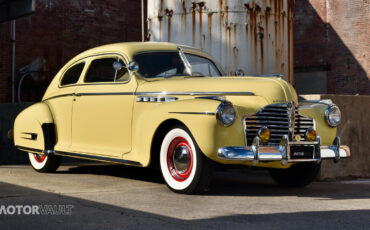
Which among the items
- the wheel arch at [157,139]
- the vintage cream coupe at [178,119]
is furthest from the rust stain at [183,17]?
the wheel arch at [157,139]

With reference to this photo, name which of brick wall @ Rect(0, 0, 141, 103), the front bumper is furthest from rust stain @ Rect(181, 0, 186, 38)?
brick wall @ Rect(0, 0, 141, 103)

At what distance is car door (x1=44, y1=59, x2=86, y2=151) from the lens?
25.6 ft

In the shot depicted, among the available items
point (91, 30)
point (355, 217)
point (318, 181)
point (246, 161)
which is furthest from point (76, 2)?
point (355, 217)

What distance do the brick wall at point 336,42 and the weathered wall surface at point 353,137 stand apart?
11943 mm

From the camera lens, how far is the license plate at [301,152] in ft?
19.7

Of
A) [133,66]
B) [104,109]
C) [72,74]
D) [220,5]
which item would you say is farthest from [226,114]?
[220,5]

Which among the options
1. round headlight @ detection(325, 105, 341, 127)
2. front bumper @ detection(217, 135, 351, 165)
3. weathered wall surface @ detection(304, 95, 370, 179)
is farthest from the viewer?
weathered wall surface @ detection(304, 95, 370, 179)

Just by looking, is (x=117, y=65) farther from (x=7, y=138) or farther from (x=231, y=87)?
(x=7, y=138)

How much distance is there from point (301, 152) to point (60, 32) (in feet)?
45.0

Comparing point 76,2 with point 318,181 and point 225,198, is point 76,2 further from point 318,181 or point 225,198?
point 225,198

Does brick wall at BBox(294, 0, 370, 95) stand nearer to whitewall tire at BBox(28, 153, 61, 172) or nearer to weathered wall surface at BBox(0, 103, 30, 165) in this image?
weathered wall surface at BBox(0, 103, 30, 165)

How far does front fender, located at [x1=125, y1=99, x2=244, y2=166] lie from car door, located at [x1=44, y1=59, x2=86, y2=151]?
1.61 meters

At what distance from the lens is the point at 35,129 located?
8.13m

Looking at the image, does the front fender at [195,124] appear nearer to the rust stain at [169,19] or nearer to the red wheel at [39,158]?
the red wheel at [39,158]
